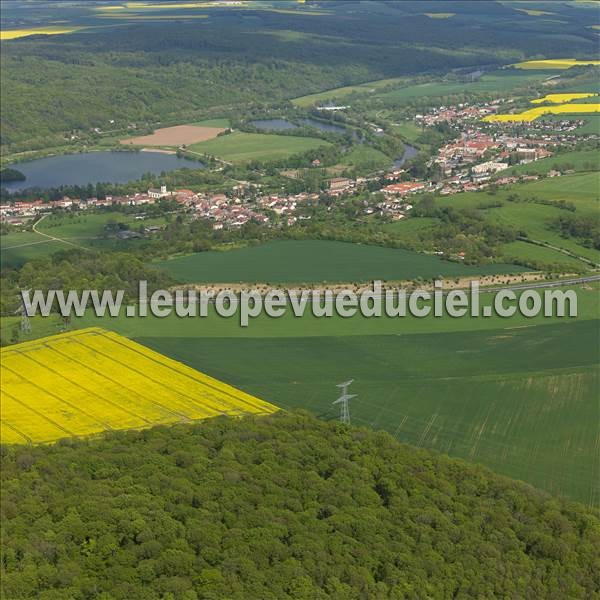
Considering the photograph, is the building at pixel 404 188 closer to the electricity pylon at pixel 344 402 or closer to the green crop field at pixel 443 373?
the green crop field at pixel 443 373

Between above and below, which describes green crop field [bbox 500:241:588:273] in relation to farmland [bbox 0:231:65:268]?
above

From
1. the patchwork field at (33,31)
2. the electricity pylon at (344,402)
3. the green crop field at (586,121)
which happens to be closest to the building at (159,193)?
the green crop field at (586,121)

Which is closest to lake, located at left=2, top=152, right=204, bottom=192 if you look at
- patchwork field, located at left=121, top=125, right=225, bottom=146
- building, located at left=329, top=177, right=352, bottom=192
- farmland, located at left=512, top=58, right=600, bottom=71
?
patchwork field, located at left=121, top=125, right=225, bottom=146

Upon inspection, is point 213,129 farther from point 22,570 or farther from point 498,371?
point 22,570

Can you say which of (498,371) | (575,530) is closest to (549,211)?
(498,371)

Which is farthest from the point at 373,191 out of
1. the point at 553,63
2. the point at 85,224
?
the point at 553,63

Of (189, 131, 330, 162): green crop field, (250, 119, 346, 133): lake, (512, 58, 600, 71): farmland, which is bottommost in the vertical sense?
(189, 131, 330, 162): green crop field

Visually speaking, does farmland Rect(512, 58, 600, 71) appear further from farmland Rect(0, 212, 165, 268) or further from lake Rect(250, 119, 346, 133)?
farmland Rect(0, 212, 165, 268)
